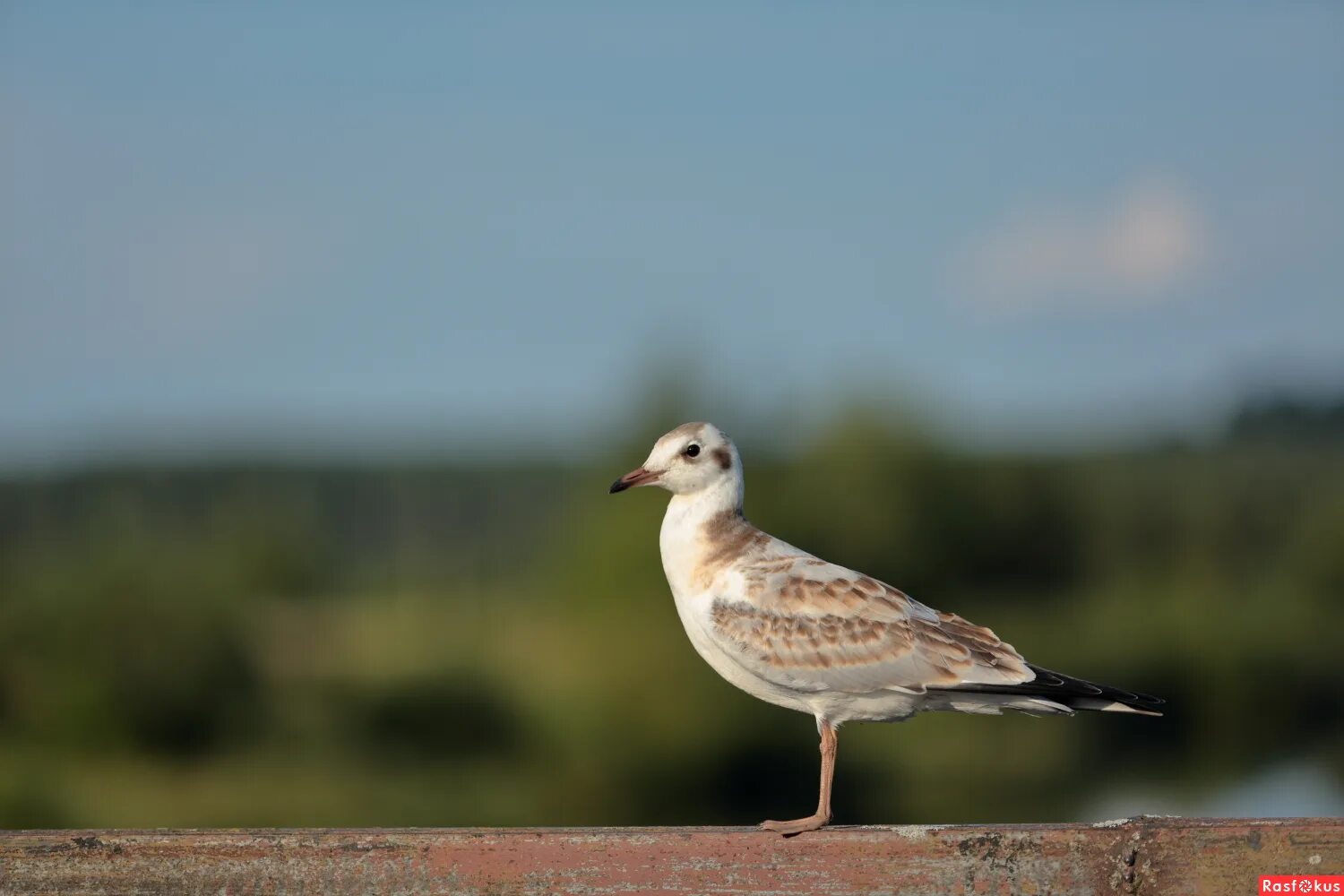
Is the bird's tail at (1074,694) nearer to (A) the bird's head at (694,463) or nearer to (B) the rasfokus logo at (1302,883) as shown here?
(B) the rasfokus logo at (1302,883)

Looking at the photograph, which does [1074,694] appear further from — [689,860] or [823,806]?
[689,860]

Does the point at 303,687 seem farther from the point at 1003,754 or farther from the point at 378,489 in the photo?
the point at 378,489

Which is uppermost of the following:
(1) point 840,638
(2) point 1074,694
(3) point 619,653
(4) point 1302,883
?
(1) point 840,638

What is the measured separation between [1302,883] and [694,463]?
2.88 metres

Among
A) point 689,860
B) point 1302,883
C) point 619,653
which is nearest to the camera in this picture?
point 1302,883

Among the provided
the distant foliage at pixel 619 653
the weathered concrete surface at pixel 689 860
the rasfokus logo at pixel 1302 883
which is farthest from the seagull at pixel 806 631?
the distant foliage at pixel 619 653

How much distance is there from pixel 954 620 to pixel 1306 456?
67114 mm

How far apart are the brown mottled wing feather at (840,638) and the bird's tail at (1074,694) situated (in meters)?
0.04

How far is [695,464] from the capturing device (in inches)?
284

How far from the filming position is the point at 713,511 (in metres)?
7.21

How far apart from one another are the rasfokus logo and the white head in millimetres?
2632

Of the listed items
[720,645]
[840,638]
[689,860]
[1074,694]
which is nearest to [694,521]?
[720,645]

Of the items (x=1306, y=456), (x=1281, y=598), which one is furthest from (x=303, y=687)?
(x=1306, y=456)

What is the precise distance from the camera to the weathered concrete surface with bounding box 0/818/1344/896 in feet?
18.3
